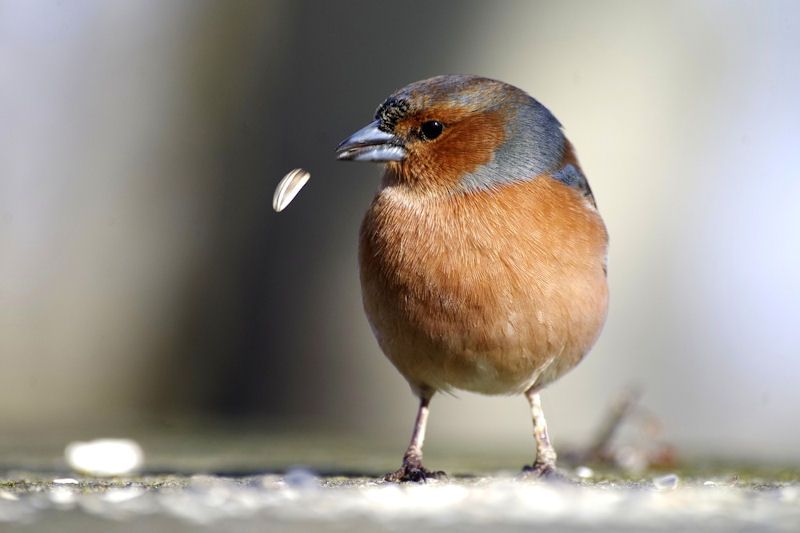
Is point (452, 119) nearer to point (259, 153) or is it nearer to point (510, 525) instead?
point (510, 525)

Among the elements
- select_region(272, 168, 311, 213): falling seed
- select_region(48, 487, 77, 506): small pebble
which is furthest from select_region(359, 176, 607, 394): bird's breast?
select_region(48, 487, 77, 506): small pebble

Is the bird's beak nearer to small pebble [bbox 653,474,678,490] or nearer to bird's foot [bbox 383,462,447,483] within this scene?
bird's foot [bbox 383,462,447,483]

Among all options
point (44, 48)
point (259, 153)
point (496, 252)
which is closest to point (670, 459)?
point (496, 252)

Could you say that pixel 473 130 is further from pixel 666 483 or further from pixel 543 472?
pixel 666 483

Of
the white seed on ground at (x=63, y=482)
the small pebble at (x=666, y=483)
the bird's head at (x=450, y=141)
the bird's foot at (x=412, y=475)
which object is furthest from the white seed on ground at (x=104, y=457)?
the small pebble at (x=666, y=483)

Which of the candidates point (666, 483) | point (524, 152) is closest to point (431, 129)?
point (524, 152)
